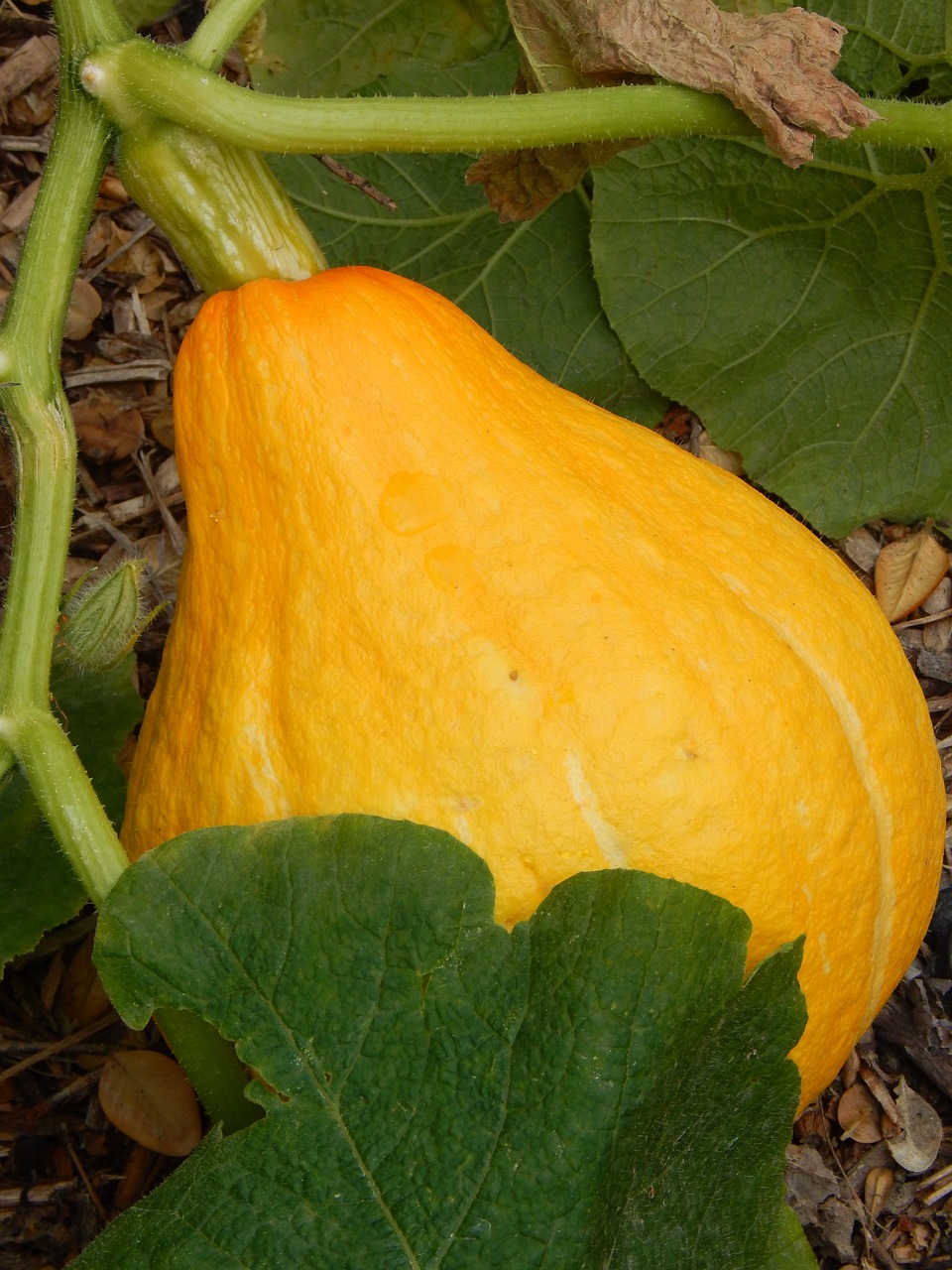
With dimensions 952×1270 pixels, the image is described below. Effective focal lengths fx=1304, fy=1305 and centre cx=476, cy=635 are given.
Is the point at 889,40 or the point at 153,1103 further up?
the point at 889,40

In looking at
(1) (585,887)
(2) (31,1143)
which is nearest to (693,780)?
(1) (585,887)

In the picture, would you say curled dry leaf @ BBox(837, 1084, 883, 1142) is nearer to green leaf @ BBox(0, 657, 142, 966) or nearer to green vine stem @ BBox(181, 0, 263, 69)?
green leaf @ BBox(0, 657, 142, 966)

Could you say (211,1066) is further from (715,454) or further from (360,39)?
(360,39)

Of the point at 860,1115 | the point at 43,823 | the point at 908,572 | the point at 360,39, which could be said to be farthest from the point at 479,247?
the point at 860,1115

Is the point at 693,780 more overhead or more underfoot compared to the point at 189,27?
more underfoot

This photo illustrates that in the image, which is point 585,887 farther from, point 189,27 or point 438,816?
point 189,27

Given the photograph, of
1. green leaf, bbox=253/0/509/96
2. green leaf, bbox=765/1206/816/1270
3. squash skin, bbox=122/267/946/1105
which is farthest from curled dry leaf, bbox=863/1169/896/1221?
green leaf, bbox=253/0/509/96
